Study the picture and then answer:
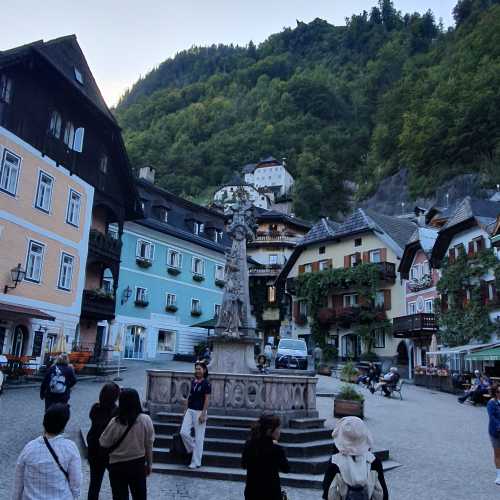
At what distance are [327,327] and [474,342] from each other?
1636 centimetres

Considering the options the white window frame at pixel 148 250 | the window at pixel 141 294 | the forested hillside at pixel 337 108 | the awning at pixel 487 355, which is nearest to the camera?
the awning at pixel 487 355

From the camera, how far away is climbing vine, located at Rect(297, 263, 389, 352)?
4206 cm

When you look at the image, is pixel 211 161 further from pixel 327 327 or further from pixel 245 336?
pixel 245 336

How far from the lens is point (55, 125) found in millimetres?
25359

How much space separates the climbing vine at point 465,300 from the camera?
3041 centimetres

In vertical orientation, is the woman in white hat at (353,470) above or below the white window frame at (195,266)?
below

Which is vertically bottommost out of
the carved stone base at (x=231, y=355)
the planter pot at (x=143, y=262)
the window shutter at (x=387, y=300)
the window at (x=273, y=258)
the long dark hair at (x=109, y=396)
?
the long dark hair at (x=109, y=396)

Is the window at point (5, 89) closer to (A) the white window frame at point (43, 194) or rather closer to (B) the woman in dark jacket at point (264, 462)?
(A) the white window frame at point (43, 194)

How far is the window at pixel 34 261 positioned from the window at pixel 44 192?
67.0 inches

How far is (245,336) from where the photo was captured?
15055mm

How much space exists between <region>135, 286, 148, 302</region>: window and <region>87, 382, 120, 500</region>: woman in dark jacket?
3061cm

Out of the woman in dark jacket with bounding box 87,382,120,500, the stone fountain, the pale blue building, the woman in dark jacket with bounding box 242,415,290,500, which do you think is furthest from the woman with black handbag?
the pale blue building

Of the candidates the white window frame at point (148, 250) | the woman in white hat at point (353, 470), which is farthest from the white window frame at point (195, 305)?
the woman in white hat at point (353, 470)

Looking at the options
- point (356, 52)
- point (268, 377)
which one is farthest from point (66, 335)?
point (356, 52)
